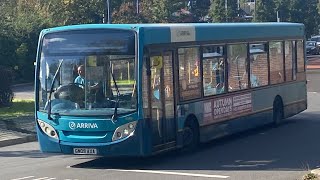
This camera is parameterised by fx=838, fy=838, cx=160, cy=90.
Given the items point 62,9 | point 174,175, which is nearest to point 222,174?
point 174,175

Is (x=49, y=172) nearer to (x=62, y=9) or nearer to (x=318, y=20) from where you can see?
(x=62, y=9)

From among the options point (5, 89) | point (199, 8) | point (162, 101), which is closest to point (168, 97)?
point (162, 101)

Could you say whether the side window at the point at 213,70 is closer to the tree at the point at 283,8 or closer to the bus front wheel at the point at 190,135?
the bus front wheel at the point at 190,135

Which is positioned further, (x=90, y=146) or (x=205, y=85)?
(x=205, y=85)

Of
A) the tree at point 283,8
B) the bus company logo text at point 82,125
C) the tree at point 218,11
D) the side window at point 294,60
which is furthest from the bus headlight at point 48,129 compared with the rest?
the tree at point 283,8

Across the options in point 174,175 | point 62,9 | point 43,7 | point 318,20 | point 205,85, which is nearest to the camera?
point 174,175

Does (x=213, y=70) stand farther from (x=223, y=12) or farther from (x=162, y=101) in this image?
(x=223, y=12)

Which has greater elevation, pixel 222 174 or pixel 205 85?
pixel 205 85

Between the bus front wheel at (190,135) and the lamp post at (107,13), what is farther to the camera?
the lamp post at (107,13)

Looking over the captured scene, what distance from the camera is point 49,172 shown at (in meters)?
14.4

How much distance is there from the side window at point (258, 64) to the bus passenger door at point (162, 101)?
4.41m

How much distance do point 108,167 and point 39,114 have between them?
160 cm

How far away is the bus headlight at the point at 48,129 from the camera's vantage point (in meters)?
15.1

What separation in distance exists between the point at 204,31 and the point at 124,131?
3.73 m
